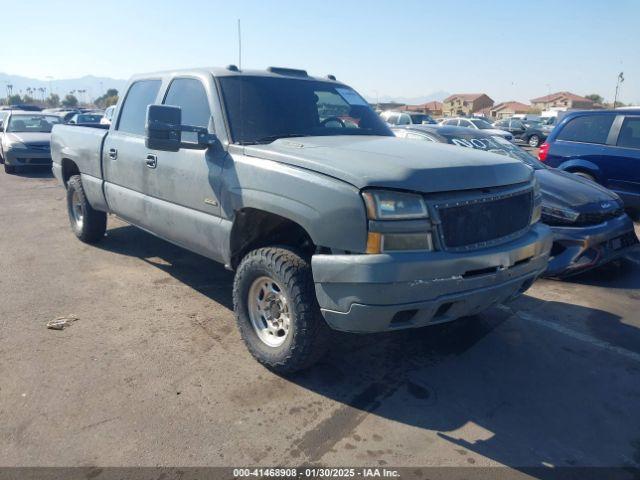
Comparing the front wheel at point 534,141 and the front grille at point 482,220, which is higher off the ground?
the front grille at point 482,220

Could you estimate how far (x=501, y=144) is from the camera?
6.91 metres

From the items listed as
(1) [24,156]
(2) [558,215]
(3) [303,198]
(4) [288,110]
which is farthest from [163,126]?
(1) [24,156]

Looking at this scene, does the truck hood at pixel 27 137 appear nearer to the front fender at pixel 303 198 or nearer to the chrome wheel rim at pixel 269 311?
the front fender at pixel 303 198

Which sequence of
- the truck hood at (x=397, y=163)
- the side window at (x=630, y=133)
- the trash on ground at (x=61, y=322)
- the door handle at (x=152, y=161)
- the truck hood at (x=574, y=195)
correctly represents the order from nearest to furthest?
1. the truck hood at (x=397, y=163)
2. the trash on ground at (x=61, y=322)
3. the door handle at (x=152, y=161)
4. the truck hood at (x=574, y=195)
5. the side window at (x=630, y=133)

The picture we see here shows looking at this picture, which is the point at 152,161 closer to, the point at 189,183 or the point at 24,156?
the point at 189,183

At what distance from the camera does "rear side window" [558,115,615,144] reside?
26.9 ft

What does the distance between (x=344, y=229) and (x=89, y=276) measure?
3.60 metres

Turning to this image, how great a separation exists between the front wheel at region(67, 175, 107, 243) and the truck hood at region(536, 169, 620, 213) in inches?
205

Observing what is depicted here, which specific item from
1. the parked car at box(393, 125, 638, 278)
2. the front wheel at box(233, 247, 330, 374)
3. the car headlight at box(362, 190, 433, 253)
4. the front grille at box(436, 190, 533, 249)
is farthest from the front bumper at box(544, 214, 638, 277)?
the front wheel at box(233, 247, 330, 374)

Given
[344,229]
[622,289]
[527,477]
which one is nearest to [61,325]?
[344,229]

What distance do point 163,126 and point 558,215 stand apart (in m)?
4.07

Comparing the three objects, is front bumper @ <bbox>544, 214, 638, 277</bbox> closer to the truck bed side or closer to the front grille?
the front grille

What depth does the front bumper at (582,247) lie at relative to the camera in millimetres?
5270

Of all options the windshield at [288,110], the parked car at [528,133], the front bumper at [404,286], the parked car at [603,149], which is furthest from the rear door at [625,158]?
the parked car at [528,133]
